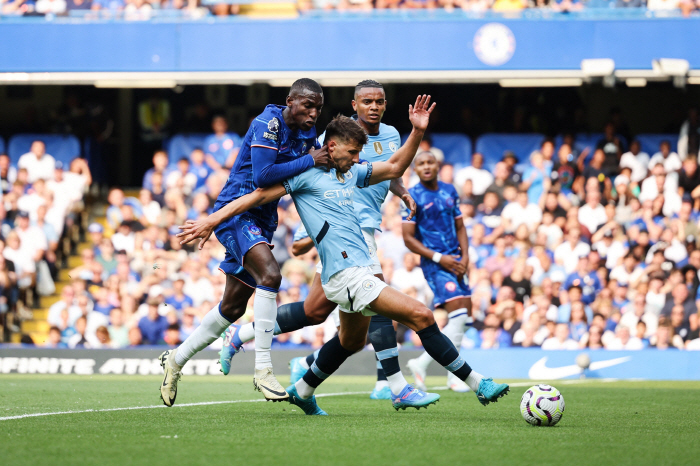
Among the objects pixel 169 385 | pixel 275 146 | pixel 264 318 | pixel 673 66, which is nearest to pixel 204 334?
pixel 169 385

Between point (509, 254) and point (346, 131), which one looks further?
point (509, 254)

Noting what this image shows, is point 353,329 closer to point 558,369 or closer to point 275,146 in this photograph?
point 275,146

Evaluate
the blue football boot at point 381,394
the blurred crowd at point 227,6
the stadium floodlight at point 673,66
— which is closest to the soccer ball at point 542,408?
the blue football boot at point 381,394

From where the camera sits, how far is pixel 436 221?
1012cm

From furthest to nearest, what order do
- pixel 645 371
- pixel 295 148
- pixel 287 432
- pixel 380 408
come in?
1. pixel 645 371
2. pixel 380 408
3. pixel 295 148
4. pixel 287 432

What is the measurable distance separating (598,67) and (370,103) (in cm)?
873

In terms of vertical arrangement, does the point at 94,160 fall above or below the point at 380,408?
above

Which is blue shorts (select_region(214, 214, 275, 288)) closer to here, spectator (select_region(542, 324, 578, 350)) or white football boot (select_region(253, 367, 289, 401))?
white football boot (select_region(253, 367, 289, 401))

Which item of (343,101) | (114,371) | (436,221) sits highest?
(343,101)

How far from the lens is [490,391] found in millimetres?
6113

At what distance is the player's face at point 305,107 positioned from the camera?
21.3 ft

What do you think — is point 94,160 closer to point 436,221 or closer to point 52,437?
point 436,221

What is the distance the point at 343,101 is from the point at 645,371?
28.2ft

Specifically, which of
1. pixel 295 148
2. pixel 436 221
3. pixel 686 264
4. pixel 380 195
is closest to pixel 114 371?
pixel 436 221
